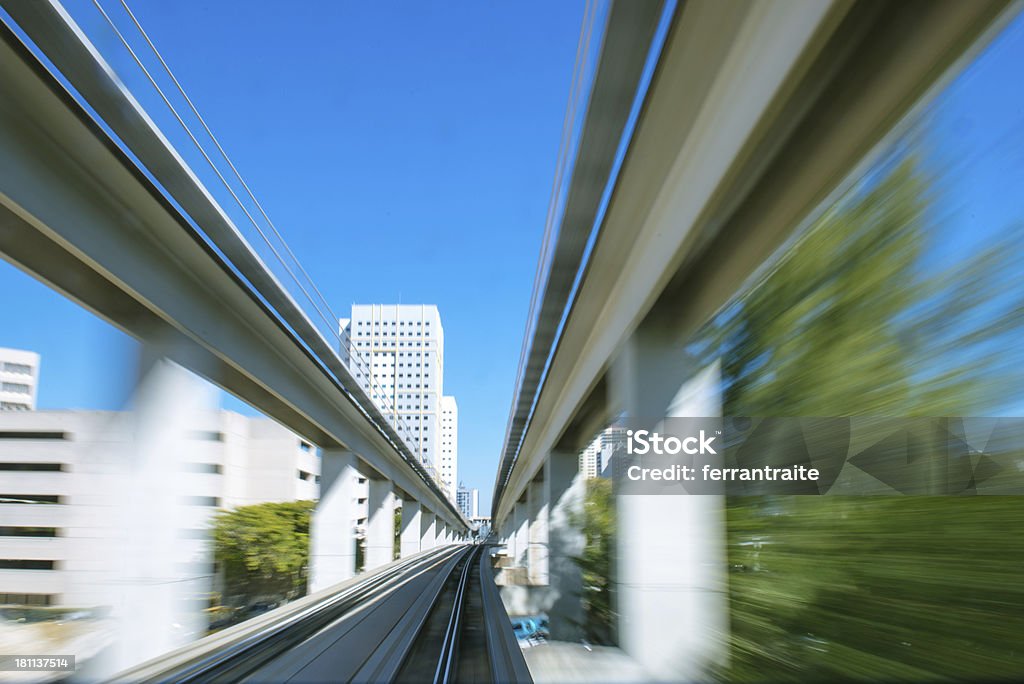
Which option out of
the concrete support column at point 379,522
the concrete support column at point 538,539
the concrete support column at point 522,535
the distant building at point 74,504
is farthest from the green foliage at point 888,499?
the concrete support column at point 379,522

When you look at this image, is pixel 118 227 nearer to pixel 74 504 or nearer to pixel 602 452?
pixel 74 504

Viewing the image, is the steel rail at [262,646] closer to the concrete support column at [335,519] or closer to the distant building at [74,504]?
the distant building at [74,504]

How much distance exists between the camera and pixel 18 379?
22.3 feet

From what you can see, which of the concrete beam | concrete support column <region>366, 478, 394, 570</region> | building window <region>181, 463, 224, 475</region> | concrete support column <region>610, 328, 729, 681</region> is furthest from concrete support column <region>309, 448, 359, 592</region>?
concrete support column <region>610, 328, 729, 681</region>

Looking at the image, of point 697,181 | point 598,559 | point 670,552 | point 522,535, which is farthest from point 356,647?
point 522,535

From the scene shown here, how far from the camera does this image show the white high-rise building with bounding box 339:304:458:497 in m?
36.8

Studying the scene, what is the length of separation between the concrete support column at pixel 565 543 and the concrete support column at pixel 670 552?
17.8 feet

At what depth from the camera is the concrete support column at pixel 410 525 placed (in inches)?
1774

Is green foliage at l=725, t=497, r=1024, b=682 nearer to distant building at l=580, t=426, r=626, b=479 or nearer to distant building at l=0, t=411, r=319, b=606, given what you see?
distant building at l=580, t=426, r=626, b=479

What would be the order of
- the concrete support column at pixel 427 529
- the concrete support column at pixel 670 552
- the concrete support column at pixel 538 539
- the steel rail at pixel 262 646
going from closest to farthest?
the concrete support column at pixel 670 552
the steel rail at pixel 262 646
the concrete support column at pixel 538 539
the concrete support column at pixel 427 529

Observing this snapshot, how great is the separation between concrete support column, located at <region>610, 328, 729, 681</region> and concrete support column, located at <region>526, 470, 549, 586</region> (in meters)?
11.0

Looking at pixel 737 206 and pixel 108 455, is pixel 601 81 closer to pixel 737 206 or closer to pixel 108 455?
pixel 737 206

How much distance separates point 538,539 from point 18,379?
18.4 meters

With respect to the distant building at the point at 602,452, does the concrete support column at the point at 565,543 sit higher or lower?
lower
